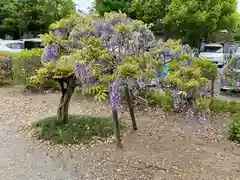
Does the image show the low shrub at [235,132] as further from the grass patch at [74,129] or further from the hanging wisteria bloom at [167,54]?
the grass patch at [74,129]

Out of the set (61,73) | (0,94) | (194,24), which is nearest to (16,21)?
(194,24)

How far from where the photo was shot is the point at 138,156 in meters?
6.36

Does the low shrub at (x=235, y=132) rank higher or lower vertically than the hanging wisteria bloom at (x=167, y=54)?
lower

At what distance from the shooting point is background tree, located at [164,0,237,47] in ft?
70.1

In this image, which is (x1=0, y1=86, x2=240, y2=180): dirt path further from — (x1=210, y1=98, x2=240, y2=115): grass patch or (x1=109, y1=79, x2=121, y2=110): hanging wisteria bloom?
(x1=210, y1=98, x2=240, y2=115): grass patch

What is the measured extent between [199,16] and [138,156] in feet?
53.0

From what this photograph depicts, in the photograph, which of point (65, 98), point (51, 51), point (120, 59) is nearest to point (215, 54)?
point (65, 98)

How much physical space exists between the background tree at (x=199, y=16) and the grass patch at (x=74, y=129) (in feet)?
47.4

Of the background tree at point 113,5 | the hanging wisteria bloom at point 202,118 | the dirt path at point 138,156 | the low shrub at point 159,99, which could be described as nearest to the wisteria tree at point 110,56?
the dirt path at point 138,156

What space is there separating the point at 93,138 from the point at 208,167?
220 cm

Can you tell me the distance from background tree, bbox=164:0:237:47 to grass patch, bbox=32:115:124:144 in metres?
14.5

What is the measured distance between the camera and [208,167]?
6.03m

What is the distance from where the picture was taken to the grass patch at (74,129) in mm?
7094

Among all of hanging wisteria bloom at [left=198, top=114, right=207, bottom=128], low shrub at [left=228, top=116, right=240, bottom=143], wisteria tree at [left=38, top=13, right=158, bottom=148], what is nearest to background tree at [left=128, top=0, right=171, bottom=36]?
hanging wisteria bloom at [left=198, top=114, right=207, bottom=128]
